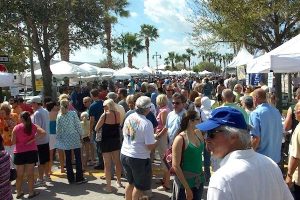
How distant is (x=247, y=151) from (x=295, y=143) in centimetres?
263

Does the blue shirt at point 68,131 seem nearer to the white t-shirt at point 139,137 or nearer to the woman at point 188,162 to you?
the white t-shirt at point 139,137

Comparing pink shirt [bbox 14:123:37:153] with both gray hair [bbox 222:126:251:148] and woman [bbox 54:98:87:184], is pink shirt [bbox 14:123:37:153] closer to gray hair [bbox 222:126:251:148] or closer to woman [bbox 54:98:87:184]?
A: woman [bbox 54:98:87:184]

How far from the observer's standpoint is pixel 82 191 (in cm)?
780

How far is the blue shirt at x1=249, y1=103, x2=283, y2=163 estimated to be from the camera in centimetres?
558

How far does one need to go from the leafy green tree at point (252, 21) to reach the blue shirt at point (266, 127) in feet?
37.7

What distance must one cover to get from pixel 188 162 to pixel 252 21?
13.6 m

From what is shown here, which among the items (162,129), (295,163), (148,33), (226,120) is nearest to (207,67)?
(148,33)

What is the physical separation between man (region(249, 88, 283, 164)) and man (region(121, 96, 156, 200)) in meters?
1.37

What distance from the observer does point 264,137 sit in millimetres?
5617

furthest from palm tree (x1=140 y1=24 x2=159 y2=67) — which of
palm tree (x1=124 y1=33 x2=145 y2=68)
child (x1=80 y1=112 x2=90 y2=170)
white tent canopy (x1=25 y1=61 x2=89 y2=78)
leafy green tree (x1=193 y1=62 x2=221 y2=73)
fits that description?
child (x1=80 y1=112 x2=90 y2=170)

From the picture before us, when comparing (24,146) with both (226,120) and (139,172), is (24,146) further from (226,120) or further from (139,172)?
(226,120)

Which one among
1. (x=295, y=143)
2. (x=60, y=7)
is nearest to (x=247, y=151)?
(x=295, y=143)

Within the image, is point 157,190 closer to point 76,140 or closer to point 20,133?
point 76,140

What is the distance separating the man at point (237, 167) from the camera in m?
2.04
